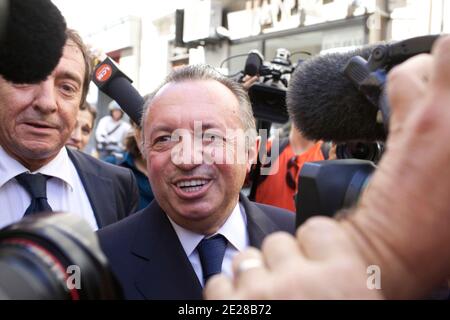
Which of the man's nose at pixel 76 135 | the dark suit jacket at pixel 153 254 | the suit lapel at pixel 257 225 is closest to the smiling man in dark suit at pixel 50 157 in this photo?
the dark suit jacket at pixel 153 254

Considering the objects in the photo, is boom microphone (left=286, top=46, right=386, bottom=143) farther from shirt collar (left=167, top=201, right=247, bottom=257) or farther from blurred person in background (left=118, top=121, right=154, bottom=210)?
blurred person in background (left=118, top=121, right=154, bottom=210)

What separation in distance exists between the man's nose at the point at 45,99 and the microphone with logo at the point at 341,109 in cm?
97

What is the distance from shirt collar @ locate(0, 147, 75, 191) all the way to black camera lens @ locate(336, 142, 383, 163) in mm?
969

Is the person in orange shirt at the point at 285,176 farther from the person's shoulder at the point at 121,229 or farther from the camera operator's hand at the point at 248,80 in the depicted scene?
the person's shoulder at the point at 121,229

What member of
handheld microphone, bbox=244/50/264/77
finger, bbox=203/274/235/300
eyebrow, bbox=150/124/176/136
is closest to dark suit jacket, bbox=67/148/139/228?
eyebrow, bbox=150/124/176/136

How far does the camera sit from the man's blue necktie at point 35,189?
5.44 feet

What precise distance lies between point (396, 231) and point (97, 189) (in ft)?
4.97

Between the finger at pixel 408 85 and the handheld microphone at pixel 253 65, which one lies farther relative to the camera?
the handheld microphone at pixel 253 65

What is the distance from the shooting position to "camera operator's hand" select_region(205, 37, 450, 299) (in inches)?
20.0

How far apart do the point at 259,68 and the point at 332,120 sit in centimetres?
171

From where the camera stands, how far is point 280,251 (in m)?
→ 0.58

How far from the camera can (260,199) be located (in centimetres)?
274

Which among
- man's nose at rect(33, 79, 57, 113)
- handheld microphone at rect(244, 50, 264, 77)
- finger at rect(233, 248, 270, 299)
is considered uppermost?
handheld microphone at rect(244, 50, 264, 77)
